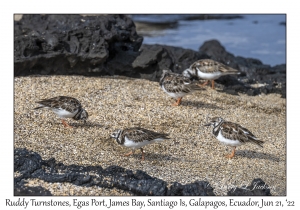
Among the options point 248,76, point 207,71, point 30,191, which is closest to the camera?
point 30,191

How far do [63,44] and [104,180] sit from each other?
5.77 m

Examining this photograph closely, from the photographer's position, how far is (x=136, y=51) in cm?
1270

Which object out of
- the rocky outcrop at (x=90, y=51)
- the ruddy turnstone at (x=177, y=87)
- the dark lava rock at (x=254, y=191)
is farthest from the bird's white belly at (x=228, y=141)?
the rocky outcrop at (x=90, y=51)

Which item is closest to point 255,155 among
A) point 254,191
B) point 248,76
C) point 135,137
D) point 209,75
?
point 135,137

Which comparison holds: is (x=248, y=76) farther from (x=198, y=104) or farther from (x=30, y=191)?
(x=30, y=191)

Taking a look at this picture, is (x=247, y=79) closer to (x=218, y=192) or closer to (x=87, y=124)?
(x=87, y=124)

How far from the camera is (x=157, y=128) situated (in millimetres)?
9383

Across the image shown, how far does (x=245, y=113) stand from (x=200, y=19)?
640 inches

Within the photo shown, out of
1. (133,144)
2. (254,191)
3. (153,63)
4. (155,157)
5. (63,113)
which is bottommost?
(254,191)

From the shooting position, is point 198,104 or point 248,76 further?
point 248,76

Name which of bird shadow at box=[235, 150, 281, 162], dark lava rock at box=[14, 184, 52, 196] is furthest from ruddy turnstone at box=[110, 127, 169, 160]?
dark lava rock at box=[14, 184, 52, 196]

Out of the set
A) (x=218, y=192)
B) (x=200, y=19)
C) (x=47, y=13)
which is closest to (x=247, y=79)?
(x=47, y=13)

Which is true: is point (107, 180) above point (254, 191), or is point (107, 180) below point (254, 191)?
above

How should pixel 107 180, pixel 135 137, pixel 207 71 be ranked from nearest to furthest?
pixel 107 180 < pixel 135 137 < pixel 207 71
